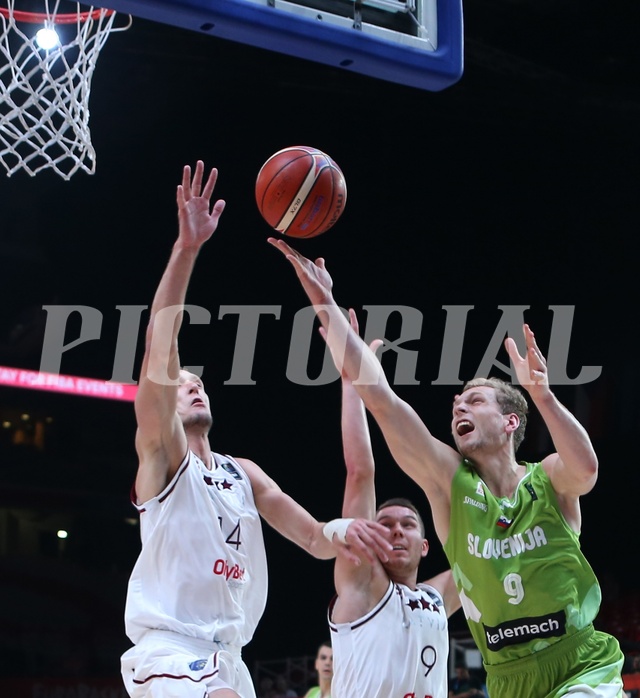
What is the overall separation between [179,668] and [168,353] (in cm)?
105

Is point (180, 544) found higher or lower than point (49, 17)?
lower

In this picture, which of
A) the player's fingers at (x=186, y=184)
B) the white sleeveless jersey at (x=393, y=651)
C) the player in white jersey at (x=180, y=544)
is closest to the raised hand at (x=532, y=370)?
the player in white jersey at (x=180, y=544)

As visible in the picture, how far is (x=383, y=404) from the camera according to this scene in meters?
3.52

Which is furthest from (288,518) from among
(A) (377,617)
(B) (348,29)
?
(B) (348,29)

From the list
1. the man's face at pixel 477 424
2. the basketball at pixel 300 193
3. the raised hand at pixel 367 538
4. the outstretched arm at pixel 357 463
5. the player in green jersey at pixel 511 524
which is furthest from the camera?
the outstretched arm at pixel 357 463

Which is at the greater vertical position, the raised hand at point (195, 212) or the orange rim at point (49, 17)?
the orange rim at point (49, 17)

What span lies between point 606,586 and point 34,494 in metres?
7.02

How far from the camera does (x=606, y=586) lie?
12227mm

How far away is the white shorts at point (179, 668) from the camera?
323 centimetres

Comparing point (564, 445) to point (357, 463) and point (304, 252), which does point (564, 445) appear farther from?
point (304, 252)

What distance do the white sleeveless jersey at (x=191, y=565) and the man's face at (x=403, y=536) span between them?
78 cm

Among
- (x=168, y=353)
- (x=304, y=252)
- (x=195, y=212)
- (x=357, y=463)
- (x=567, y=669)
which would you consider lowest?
(x=567, y=669)

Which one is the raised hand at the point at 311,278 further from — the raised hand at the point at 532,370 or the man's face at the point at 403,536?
the man's face at the point at 403,536

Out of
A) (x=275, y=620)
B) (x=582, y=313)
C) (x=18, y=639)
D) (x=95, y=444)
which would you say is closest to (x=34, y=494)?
(x=95, y=444)
